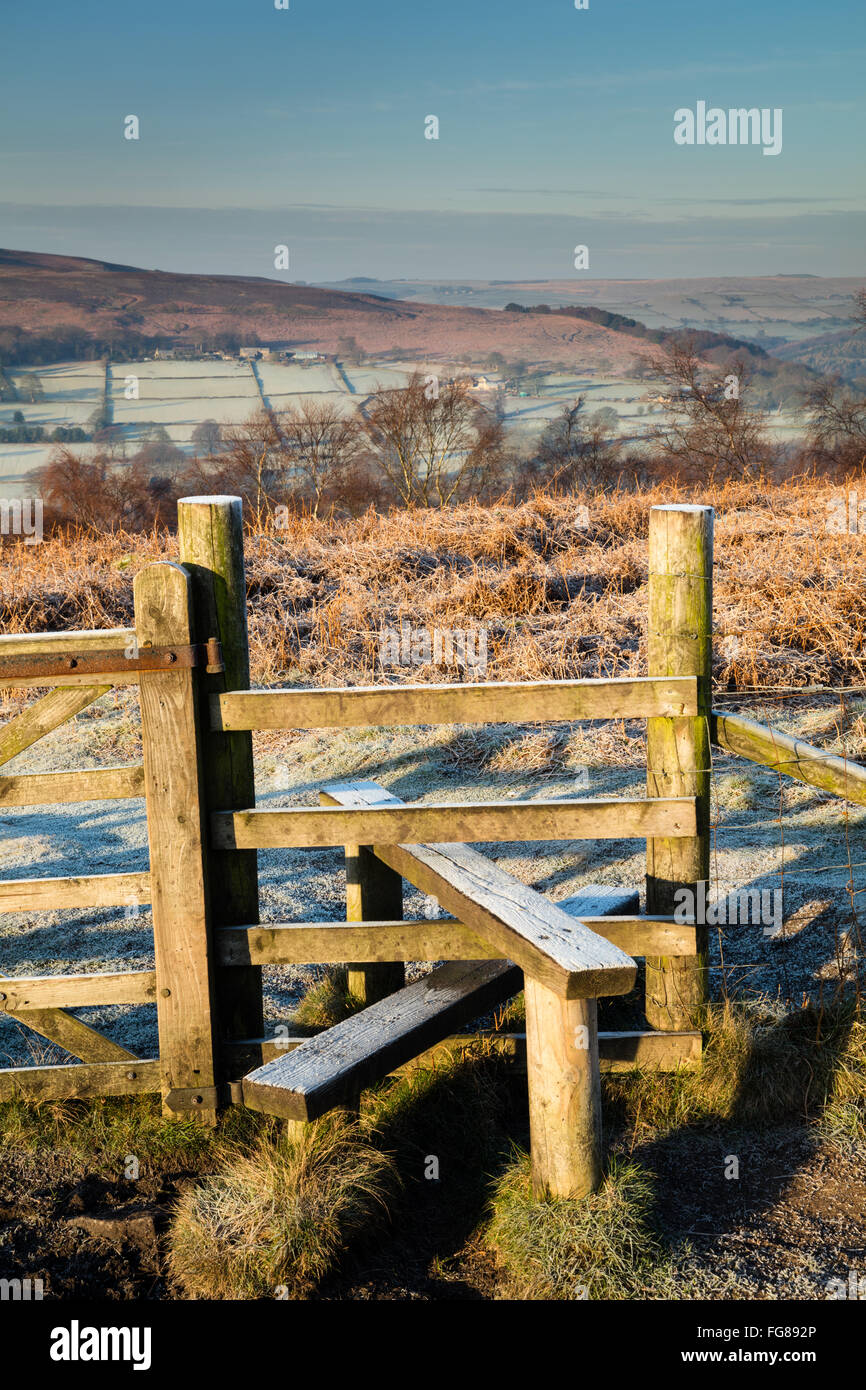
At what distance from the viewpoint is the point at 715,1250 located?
2.97m

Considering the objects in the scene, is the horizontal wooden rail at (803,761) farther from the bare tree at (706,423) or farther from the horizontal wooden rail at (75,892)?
the bare tree at (706,423)

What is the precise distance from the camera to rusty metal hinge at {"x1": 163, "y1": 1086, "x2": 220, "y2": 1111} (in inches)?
140

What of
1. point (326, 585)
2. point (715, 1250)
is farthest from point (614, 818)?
point (326, 585)

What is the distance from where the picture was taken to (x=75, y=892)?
11.6 feet

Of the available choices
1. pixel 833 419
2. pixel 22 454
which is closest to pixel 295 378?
pixel 22 454

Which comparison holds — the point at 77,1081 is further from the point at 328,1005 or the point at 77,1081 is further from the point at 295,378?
the point at 295,378

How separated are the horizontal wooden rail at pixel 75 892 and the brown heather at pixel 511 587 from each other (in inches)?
227

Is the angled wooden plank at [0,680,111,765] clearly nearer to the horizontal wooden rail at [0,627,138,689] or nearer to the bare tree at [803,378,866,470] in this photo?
the horizontal wooden rail at [0,627,138,689]

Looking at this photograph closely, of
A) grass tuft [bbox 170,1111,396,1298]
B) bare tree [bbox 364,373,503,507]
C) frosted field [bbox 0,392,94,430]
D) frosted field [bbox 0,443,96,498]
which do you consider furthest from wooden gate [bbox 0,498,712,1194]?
frosted field [bbox 0,392,94,430]

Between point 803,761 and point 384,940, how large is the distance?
1473mm

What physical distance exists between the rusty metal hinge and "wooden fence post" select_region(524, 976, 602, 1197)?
3.74 ft

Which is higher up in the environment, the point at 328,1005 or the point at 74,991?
the point at 74,991

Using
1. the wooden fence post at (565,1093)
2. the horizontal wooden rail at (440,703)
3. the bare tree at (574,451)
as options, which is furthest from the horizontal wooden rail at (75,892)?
the bare tree at (574,451)

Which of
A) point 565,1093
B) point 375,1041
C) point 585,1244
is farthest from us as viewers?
point 375,1041
